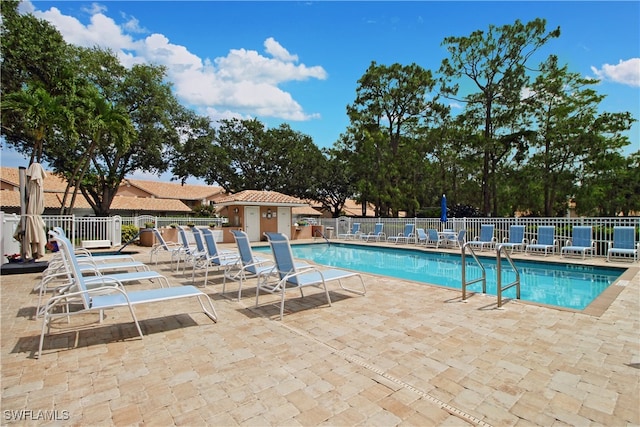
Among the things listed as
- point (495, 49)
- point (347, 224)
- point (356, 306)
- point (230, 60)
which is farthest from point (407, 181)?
point (356, 306)

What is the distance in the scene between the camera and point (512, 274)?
10.2 m

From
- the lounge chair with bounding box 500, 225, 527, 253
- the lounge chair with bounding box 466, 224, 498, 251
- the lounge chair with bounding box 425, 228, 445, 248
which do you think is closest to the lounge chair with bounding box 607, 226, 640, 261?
the lounge chair with bounding box 500, 225, 527, 253

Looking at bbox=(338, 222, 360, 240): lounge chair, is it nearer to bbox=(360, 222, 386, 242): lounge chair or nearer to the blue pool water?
bbox=(360, 222, 386, 242): lounge chair

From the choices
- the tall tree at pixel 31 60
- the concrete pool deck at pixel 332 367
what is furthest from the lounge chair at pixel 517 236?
the tall tree at pixel 31 60

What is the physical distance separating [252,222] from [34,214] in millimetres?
14367

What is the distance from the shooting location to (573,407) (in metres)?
2.52

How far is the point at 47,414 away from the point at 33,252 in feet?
26.4

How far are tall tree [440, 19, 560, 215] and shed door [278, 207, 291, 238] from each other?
14.1 metres

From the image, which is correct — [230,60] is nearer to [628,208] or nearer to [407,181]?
[407,181]

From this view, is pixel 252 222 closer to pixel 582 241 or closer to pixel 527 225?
pixel 527 225

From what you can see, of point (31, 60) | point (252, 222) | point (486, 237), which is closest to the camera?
point (486, 237)

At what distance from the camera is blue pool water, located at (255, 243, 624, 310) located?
780 cm

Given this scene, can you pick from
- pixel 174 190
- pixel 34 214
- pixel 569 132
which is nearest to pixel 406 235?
pixel 569 132

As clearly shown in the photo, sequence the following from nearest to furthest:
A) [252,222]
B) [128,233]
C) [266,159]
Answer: [128,233] < [252,222] < [266,159]
